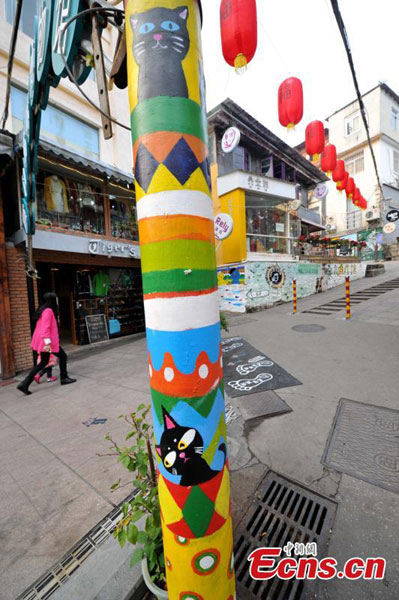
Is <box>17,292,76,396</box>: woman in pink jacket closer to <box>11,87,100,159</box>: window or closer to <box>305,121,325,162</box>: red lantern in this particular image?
<box>11,87,100,159</box>: window

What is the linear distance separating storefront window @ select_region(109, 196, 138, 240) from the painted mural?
192 inches

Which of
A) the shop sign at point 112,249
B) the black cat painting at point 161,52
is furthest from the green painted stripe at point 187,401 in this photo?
the shop sign at point 112,249

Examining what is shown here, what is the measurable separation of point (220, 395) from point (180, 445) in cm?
28

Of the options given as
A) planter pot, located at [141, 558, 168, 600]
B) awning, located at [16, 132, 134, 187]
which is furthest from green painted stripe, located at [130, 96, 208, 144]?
awning, located at [16, 132, 134, 187]

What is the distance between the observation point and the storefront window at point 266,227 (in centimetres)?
1412

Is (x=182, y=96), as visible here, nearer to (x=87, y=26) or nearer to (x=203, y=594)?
(x=87, y=26)

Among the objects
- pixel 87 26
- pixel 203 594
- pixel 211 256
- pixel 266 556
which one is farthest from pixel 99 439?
pixel 87 26

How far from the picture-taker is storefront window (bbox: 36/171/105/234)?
7980 millimetres

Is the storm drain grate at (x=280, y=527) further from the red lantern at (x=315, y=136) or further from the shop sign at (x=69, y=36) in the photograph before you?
the red lantern at (x=315, y=136)

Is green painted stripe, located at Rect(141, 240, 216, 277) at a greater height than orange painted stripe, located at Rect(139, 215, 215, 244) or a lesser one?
lesser

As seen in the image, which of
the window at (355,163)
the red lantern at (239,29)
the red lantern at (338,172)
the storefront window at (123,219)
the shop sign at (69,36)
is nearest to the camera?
the shop sign at (69,36)

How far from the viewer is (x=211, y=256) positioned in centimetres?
120

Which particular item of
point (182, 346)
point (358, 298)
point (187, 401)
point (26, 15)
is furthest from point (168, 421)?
point (358, 298)

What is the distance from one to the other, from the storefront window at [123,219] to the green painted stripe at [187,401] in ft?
31.1
